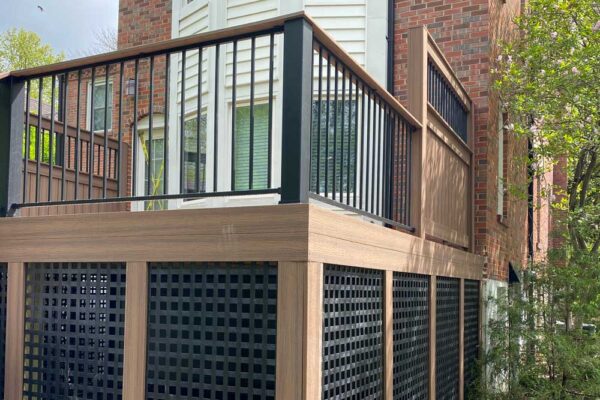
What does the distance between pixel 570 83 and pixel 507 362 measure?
319 cm

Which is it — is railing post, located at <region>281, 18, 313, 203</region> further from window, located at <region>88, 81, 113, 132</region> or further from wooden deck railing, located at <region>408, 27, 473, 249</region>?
window, located at <region>88, 81, 113, 132</region>

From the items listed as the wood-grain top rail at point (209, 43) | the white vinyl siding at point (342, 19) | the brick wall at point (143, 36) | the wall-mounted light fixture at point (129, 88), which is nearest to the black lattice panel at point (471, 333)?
the white vinyl siding at point (342, 19)

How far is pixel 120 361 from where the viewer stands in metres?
3.44

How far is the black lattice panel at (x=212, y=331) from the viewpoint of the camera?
123 inches

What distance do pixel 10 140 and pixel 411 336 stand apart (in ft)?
9.44

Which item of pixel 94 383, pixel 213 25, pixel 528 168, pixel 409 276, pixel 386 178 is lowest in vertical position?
pixel 94 383

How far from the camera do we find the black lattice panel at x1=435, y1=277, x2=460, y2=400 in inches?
218

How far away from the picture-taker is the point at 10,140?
13.2ft

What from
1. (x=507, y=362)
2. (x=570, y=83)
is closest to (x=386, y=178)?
(x=507, y=362)

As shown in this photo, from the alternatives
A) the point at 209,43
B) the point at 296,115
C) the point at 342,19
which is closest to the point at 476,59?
the point at 342,19

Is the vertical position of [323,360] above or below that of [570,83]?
below

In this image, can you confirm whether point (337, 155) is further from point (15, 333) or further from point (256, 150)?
point (15, 333)

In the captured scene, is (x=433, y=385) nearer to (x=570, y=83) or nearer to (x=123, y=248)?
(x=123, y=248)

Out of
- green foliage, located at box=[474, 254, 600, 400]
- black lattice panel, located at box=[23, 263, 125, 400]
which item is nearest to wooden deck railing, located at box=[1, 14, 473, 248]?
black lattice panel, located at box=[23, 263, 125, 400]
